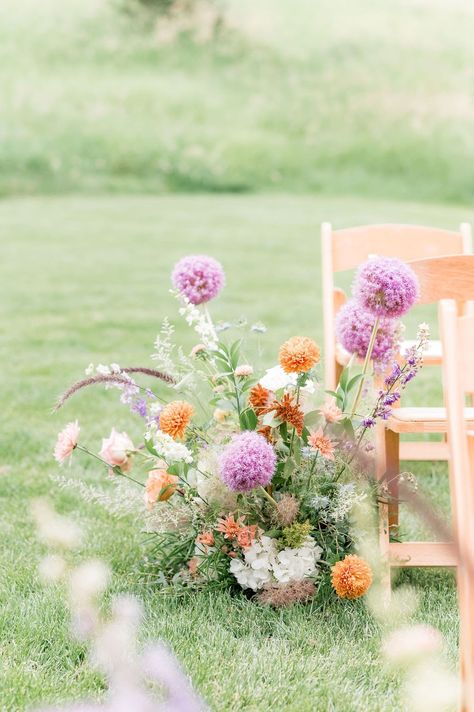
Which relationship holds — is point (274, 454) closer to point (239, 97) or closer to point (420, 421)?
point (420, 421)

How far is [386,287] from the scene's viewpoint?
2.86 meters

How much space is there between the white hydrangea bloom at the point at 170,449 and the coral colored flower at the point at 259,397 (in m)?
0.24

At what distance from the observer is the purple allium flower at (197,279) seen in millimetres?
3248

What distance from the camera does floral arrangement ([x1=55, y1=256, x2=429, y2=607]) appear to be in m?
3.05

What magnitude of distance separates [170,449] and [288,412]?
1.17 ft

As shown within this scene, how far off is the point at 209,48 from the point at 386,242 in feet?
53.7

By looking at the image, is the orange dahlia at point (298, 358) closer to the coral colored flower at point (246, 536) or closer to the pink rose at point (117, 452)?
the coral colored flower at point (246, 536)

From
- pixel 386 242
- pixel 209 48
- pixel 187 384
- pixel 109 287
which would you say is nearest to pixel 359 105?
pixel 209 48

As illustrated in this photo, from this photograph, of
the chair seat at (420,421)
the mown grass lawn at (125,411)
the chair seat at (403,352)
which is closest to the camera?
the mown grass lawn at (125,411)

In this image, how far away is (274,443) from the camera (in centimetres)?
311

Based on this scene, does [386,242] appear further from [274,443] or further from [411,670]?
[411,670]

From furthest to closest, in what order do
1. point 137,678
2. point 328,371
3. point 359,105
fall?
point 359,105, point 328,371, point 137,678

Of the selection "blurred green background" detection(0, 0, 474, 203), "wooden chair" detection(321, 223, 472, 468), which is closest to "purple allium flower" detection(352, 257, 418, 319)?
"wooden chair" detection(321, 223, 472, 468)

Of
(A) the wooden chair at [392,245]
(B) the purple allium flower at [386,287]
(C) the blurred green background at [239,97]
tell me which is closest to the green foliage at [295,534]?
(B) the purple allium flower at [386,287]
